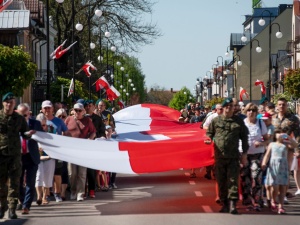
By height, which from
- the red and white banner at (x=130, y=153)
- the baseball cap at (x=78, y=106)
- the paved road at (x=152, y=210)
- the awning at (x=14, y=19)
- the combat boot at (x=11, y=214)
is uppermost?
the awning at (x=14, y=19)

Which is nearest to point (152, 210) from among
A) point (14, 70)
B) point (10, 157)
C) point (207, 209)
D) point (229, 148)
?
point (207, 209)

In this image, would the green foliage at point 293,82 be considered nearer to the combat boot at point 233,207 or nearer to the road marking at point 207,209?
the road marking at point 207,209

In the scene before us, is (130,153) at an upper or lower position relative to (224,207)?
upper

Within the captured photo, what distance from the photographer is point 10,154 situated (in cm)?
1464

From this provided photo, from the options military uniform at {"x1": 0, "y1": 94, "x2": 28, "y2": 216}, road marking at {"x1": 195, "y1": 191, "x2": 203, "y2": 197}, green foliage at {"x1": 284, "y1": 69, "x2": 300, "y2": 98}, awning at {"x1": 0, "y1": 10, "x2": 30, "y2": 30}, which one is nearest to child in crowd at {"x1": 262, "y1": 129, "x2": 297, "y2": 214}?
road marking at {"x1": 195, "y1": 191, "x2": 203, "y2": 197}

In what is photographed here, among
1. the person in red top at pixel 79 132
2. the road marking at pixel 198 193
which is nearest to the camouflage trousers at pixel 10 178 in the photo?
the person in red top at pixel 79 132

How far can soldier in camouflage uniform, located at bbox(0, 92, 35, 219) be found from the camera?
14.6 metres

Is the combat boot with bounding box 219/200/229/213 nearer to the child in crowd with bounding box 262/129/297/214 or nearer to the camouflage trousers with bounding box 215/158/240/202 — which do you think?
the camouflage trousers with bounding box 215/158/240/202

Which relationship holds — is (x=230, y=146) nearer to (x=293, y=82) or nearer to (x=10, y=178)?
(x=10, y=178)

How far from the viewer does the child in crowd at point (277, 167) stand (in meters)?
15.5

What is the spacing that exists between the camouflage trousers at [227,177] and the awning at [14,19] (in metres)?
47.0

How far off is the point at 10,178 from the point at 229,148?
3.48 m

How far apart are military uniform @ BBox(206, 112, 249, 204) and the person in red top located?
3425mm

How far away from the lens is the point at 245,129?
15406 mm
